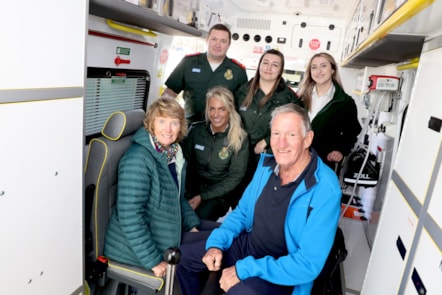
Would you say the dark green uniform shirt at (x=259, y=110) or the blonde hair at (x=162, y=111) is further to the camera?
the dark green uniform shirt at (x=259, y=110)

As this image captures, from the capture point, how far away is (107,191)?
184 centimetres

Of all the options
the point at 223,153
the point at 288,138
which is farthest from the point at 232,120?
the point at 288,138

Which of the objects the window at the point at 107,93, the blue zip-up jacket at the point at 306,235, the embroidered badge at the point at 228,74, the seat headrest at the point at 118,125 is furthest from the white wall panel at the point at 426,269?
the embroidered badge at the point at 228,74

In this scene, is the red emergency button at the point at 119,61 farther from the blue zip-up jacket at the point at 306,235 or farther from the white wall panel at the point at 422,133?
the white wall panel at the point at 422,133

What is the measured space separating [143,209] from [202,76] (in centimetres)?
161

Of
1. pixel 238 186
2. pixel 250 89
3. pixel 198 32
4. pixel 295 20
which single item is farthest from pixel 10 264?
pixel 295 20

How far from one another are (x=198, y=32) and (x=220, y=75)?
1.69ft

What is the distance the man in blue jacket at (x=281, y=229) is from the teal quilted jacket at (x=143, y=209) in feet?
0.76

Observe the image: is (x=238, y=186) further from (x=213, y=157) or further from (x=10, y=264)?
(x=10, y=264)

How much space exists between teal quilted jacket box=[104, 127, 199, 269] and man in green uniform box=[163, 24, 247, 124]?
1.26 meters

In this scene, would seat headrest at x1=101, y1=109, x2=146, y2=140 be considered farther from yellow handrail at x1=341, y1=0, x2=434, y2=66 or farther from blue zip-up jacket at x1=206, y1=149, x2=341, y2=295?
yellow handrail at x1=341, y1=0, x2=434, y2=66

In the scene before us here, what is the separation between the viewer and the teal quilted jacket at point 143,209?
180cm

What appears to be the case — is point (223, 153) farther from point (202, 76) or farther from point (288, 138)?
point (288, 138)

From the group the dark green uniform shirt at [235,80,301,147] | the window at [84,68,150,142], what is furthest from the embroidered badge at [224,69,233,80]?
the window at [84,68,150,142]
